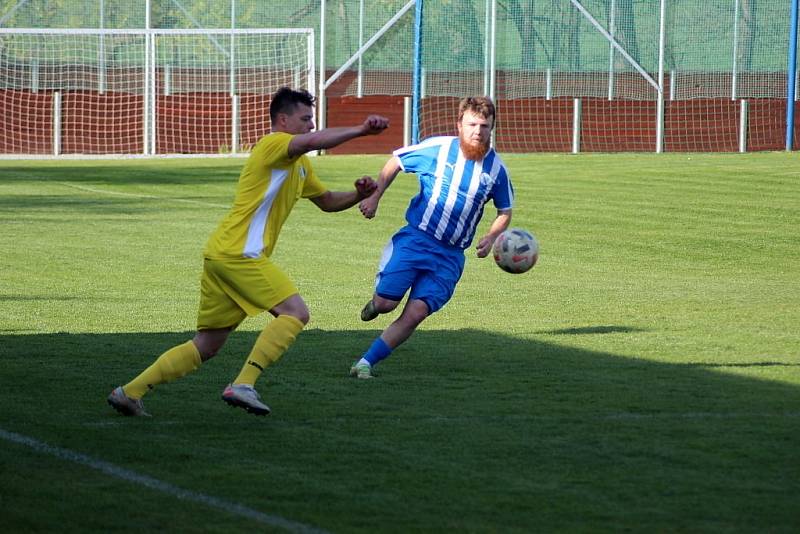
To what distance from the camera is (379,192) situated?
8453 millimetres

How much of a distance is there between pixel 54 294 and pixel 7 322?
6.42 feet

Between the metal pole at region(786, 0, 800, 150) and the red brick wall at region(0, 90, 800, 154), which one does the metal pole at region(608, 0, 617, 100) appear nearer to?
the red brick wall at region(0, 90, 800, 154)

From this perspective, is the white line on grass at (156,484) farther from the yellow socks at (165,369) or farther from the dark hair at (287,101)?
the dark hair at (287,101)

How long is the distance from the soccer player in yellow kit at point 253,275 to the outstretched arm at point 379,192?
0.82m

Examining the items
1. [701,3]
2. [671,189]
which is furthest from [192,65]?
[671,189]

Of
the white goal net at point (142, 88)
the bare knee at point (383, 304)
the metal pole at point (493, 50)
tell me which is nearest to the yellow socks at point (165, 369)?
the bare knee at point (383, 304)

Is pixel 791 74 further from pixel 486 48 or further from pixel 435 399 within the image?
pixel 435 399

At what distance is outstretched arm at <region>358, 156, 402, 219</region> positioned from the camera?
8445 millimetres

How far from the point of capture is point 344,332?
1095 centimetres

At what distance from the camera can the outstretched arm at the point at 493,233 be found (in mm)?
8727

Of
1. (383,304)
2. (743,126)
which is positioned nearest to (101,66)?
(743,126)

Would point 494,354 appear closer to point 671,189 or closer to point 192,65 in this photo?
point 671,189

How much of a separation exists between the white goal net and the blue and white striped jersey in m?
25.9

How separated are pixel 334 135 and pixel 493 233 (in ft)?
6.95
